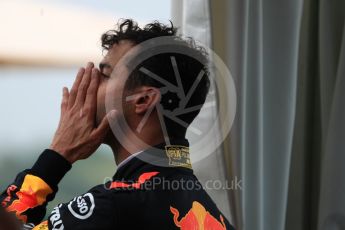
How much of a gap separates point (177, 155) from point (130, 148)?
103 millimetres

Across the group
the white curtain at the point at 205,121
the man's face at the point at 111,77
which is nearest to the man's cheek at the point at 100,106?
the man's face at the point at 111,77

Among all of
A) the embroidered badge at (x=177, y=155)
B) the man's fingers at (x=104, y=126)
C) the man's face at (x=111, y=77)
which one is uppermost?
the man's face at (x=111, y=77)

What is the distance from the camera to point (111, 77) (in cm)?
119

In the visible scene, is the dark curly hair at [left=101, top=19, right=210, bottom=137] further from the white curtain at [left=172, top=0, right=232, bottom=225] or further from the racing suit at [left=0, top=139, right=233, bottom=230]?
the white curtain at [left=172, top=0, right=232, bottom=225]

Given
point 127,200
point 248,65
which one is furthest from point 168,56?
point 248,65

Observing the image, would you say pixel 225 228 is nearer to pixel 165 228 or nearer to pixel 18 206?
pixel 165 228

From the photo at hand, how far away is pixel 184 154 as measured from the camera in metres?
1.13

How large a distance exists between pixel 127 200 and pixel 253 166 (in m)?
0.66

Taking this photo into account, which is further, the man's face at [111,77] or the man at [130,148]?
the man's face at [111,77]

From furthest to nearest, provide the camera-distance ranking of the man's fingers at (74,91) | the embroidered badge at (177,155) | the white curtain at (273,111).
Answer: the white curtain at (273,111), the man's fingers at (74,91), the embroidered badge at (177,155)

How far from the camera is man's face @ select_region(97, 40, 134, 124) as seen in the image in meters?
1.17

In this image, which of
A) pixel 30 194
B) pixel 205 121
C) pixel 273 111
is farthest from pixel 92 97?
pixel 273 111

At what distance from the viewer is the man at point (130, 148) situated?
100 cm

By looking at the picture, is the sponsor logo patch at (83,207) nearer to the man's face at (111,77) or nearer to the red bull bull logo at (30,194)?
the red bull bull logo at (30,194)
